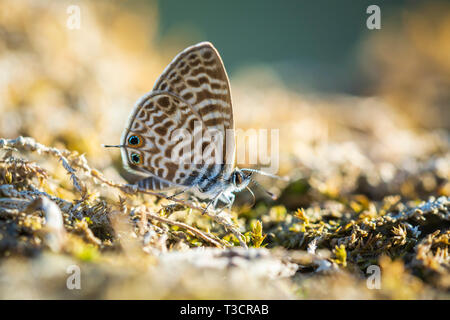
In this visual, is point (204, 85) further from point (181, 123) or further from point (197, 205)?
point (197, 205)

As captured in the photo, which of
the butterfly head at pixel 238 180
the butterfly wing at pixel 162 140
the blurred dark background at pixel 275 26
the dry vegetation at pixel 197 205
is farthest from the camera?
the blurred dark background at pixel 275 26

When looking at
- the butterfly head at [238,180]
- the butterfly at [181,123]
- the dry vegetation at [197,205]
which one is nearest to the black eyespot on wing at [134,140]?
Answer: the butterfly at [181,123]

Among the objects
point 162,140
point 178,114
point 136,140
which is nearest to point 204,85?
point 178,114

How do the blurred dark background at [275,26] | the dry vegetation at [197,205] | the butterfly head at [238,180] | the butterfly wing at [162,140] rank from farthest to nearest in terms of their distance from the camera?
the blurred dark background at [275,26]
the butterfly head at [238,180]
the butterfly wing at [162,140]
the dry vegetation at [197,205]

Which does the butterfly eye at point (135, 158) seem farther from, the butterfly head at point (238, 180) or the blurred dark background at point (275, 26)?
the blurred dark background at point (275, 26)

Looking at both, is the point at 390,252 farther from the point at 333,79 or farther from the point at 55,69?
the point at 333,79

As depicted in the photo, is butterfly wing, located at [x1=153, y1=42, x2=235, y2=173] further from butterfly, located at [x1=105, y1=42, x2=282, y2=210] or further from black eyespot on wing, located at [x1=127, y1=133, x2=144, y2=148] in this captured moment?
black eyespot on wing, located at [x1=127, y1=133, x2=144, y2=148]
